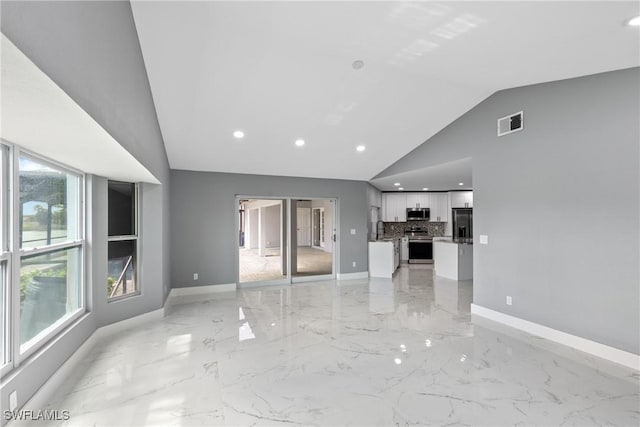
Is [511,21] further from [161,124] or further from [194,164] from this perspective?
[194,164]

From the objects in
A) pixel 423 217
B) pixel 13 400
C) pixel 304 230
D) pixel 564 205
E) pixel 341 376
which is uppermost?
pixel 564 205

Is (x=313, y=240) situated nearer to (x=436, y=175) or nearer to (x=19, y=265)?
(x=436, y=175)

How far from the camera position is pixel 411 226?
396 inches

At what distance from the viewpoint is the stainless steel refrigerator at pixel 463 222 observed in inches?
355

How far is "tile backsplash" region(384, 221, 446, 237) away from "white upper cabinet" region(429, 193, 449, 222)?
0.55m

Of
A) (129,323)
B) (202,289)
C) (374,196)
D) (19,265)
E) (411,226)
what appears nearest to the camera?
(19,265)

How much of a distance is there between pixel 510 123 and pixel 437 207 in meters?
5.44

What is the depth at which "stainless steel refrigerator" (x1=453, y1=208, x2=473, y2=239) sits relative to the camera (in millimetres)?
9023

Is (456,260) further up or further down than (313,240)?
further down

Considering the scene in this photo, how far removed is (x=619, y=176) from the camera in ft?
9.98

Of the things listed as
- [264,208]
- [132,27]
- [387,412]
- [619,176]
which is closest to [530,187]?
[619,176]

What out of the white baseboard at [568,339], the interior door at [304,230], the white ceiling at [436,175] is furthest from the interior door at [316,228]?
the white baseboard at [568,339]

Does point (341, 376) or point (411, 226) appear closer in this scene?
point (341, 376)

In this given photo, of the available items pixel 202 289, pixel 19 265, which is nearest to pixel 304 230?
pixel 202 289
